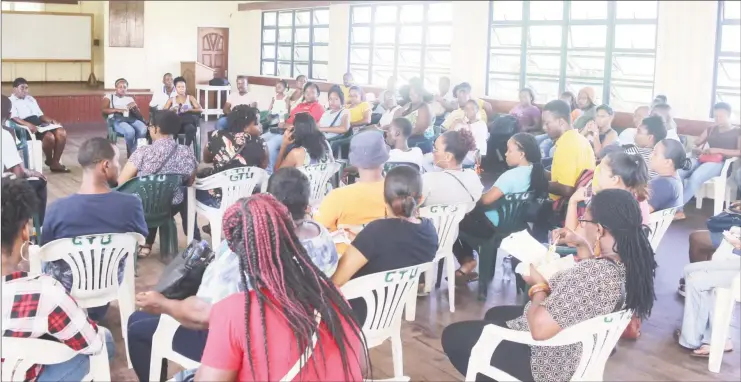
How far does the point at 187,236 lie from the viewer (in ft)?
16.5

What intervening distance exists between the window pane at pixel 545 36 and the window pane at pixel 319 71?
191 inches

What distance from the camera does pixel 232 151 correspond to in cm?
471

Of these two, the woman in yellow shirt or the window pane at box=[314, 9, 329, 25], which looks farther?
the window pane at box=[314, 9, 329, 25]

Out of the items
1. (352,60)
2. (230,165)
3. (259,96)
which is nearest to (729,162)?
(230,165)

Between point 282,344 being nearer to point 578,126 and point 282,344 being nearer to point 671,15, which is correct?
point 578,126

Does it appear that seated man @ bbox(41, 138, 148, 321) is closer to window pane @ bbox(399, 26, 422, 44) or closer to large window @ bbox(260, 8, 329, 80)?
window pane @ bbox(399, 26, 422, 44)

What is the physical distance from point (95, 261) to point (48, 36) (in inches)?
503

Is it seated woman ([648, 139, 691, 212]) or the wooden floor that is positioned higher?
seated woman ([648, 139, 691, 212])

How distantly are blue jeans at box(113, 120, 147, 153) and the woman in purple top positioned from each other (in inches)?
168

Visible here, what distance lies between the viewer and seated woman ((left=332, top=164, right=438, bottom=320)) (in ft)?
8.40

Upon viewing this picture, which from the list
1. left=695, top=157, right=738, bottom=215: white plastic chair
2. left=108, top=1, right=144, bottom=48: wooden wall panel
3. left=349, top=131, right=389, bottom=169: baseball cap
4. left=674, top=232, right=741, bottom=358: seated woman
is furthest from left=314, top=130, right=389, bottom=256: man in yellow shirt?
left=108, top=1, right=144, bottom=48: wooden wall panel

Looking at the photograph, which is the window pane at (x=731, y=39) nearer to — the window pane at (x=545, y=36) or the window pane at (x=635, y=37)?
the window pane at (x=635, y=37)

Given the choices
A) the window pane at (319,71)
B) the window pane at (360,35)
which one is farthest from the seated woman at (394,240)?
the window pane at (319,71)

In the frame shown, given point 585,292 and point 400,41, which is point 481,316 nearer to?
point 585,292
